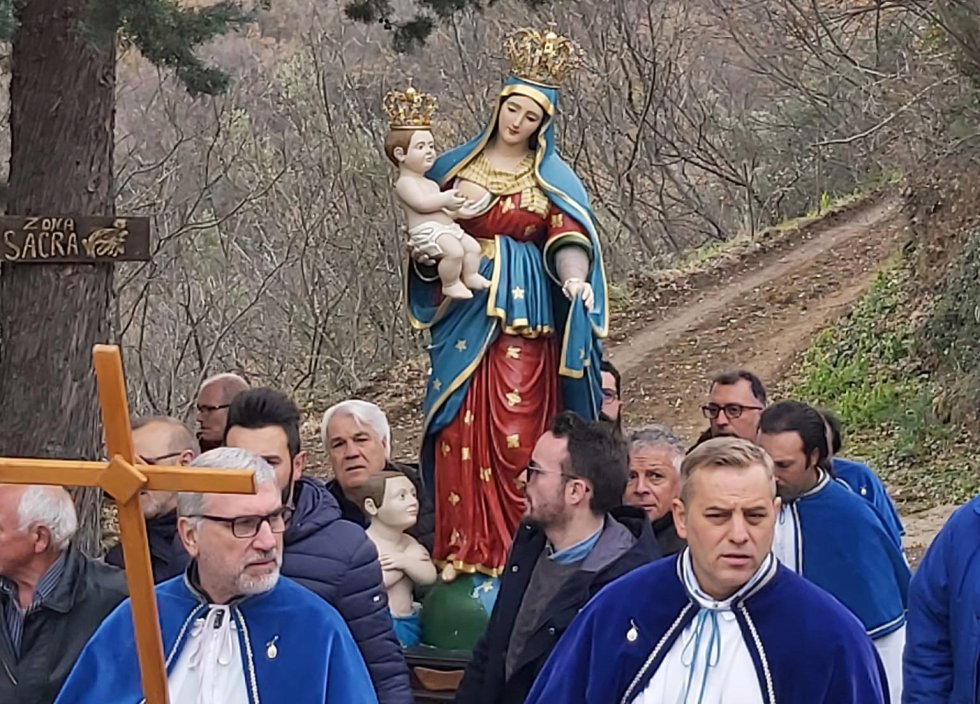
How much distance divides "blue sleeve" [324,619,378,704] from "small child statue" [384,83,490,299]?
8.25ft

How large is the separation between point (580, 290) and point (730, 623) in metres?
2.62

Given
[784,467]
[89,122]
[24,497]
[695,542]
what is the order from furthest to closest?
1. [89,122]
2. [784,467]
3. [24,497]
4. [695,542]

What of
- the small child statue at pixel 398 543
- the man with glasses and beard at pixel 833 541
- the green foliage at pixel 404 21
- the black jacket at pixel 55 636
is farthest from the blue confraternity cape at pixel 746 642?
the green foliage at pixel 404 21

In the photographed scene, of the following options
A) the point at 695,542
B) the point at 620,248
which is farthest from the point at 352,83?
the point at 695,542

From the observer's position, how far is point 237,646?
3.31m

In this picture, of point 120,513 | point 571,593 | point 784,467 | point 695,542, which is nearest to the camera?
point 120,513

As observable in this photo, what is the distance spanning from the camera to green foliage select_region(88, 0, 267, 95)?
5.89 m

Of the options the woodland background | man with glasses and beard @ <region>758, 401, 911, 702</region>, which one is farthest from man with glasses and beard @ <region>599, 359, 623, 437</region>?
the woodland background

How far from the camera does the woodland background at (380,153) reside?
17.9m

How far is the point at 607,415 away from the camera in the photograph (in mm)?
6242

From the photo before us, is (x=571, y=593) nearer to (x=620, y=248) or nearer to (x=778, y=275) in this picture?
(x=778, y=275)

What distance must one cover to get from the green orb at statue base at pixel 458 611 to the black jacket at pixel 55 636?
2.06m

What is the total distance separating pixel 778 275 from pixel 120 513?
52.6 feet

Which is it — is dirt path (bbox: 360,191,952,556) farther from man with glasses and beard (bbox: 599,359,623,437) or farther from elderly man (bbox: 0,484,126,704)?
elderly man (bbox: 0,484,126,704)
